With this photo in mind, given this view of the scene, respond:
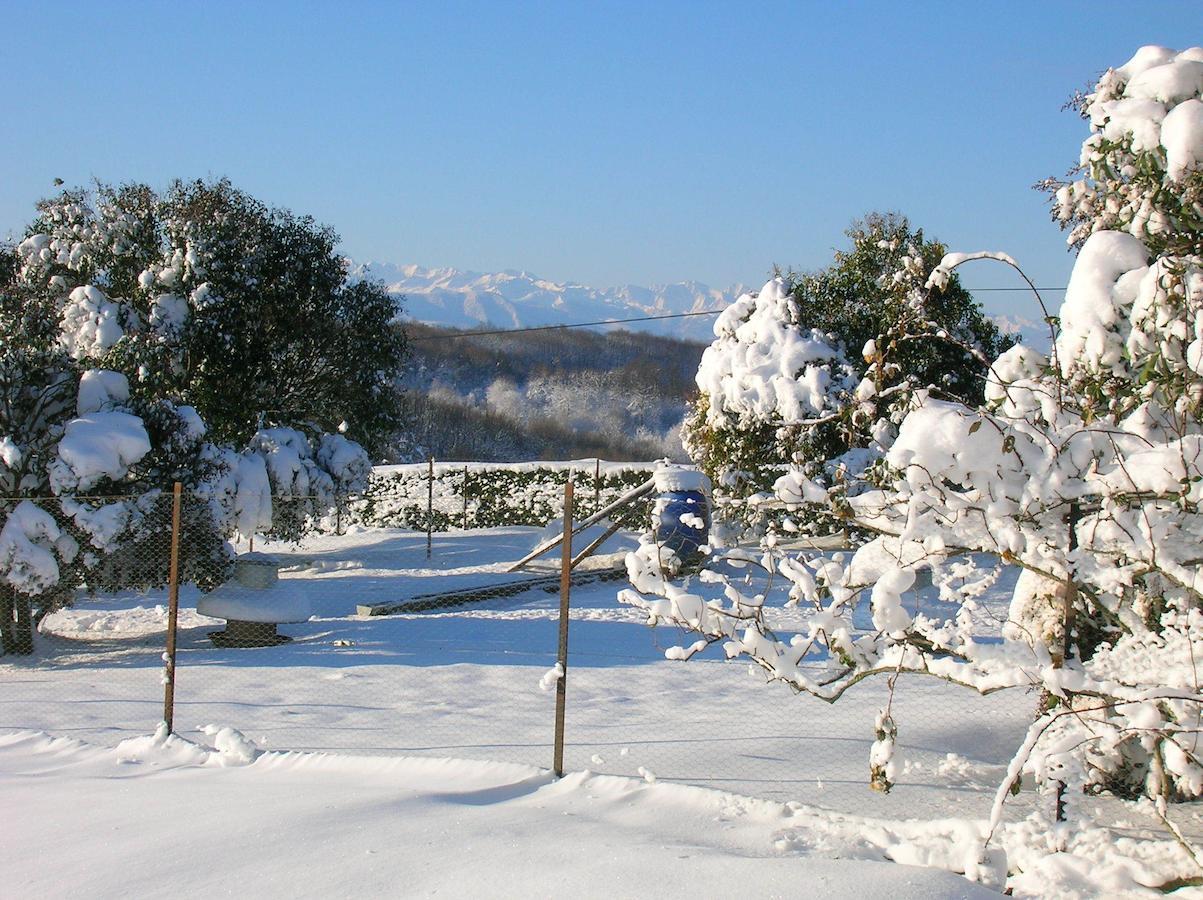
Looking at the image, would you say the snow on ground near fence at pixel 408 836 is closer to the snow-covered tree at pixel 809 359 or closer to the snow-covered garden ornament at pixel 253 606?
the snow-covered garden ornament at pixel 253 606

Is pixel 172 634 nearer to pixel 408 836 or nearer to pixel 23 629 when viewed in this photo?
Answer: pixel 408 836

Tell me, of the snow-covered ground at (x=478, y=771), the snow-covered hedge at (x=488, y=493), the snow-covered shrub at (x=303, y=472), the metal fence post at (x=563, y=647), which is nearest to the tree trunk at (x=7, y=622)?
the snow-covered ground at (x=478, y=771)

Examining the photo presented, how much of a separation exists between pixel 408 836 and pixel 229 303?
15.2m

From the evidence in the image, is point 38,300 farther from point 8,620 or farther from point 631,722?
point 631,722

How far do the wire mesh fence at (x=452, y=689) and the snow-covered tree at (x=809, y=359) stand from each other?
3.30m

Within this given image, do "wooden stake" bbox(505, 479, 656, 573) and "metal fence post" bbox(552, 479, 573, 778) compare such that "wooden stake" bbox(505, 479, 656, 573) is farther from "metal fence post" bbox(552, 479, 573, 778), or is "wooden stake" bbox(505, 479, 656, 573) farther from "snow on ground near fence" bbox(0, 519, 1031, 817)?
"metal fence post" bbox(552, 479, 573, 778)

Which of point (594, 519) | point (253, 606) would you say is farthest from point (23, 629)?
point (594, 519)

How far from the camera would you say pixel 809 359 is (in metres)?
17.3

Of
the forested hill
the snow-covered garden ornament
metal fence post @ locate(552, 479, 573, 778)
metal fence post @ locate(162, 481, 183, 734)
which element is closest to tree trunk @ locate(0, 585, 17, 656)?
the snow-covered garden ornament

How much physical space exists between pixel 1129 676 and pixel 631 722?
4.11m

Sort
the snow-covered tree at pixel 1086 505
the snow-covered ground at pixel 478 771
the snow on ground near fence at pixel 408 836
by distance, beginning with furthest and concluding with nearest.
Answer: the snow-covered ground at pixel 478 771 → the snow on ground near fence at pixel 408 836 → the snow-covered tree at pixel 1086 505

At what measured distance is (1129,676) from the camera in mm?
4590

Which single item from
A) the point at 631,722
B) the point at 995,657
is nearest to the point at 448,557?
the point at 631,722

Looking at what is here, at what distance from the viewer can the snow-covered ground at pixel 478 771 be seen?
16.0ft
